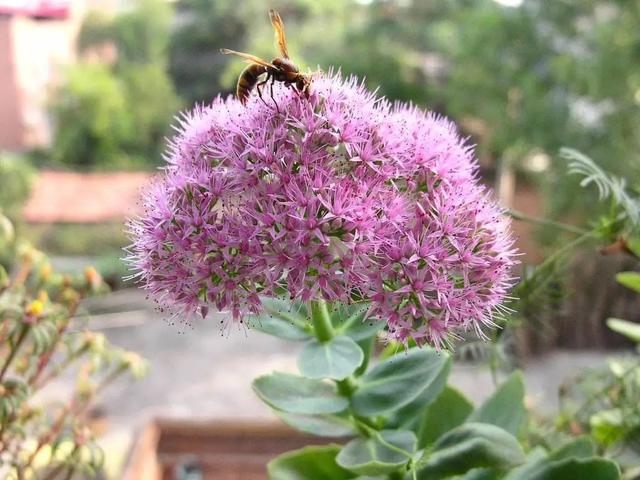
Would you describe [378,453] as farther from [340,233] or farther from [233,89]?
[233,89]

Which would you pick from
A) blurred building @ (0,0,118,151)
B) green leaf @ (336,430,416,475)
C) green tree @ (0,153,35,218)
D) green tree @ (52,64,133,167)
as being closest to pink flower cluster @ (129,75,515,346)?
green leaf @ (336,430,416,475)

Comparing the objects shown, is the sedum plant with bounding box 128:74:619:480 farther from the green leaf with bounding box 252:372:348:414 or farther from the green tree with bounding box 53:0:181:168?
the green tree with bounding box 53:0:181:168

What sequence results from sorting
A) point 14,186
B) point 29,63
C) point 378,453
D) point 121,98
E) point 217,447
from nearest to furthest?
point 378,453
point 217,447
point 14,186
point 29,63
point 121,98

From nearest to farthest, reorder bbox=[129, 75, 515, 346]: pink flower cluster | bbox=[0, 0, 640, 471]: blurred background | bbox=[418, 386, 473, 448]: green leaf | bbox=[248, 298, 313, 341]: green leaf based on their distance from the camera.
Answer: bbox=[129, 75, 515, 346]: pink flower cluster, bbox=[248, 298, 313, 341]: green leaf, bbox=[418, 386, 473, 448]: green leaf, bbox=[0, 0, 640, 471]: blurred background

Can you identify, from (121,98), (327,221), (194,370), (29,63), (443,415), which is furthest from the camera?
(121,98)

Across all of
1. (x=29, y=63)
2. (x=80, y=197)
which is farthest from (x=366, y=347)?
(x=29, y=63)
